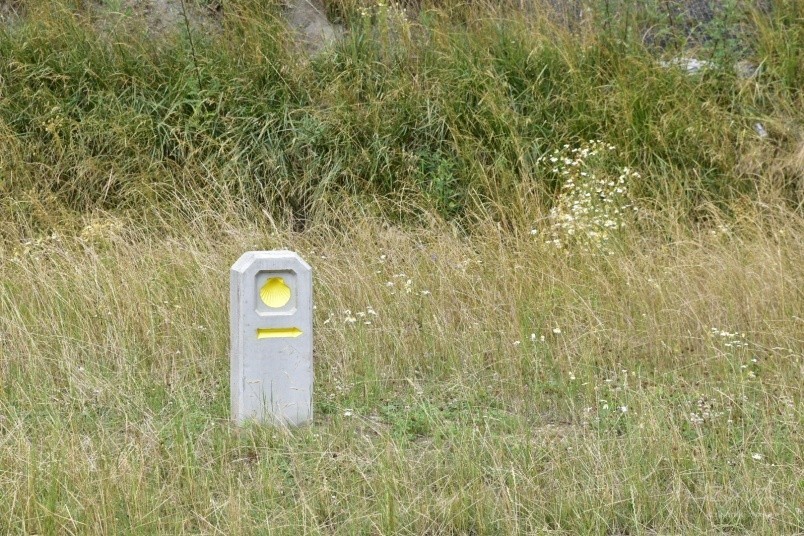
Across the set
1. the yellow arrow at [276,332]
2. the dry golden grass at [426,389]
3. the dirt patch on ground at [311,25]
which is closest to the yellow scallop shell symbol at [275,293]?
the yellow arrow at [276,332]

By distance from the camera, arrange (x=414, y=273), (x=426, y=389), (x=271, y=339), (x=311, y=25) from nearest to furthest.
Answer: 1. (x=271, y=339)
2. (x=426, y=389)
3. (x=414, y=273)
4. (x=311, y=25)

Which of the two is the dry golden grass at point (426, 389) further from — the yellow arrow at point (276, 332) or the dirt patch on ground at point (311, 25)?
the dirt patch on ground at point (311, 25)

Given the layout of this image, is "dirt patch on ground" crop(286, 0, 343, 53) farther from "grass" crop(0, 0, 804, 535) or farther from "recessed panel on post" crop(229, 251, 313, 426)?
"recessed panel on post" crop(229, 251, 313, 426)

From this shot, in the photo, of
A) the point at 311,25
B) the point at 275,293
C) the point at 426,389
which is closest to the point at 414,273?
the point at 426,389

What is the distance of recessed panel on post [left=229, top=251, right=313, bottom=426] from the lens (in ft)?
14.1

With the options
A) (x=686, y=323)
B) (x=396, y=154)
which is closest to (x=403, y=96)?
(x=396, y=154)

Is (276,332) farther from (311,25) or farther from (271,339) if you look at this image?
(311,25)

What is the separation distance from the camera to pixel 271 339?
4.34 metres

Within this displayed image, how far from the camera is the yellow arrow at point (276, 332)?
4.34m

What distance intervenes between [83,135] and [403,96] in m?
2.55

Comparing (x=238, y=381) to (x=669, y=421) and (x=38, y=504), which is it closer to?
(x=38, y=504)

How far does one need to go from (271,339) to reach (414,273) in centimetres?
200

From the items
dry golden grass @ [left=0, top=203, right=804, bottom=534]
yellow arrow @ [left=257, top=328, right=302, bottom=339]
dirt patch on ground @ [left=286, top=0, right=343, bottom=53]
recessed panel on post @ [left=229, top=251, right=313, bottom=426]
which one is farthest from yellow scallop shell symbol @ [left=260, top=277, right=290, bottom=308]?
dirt patch on ground @ [left=286, top=0, right=343, bottom=53]

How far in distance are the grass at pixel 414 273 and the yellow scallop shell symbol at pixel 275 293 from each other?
537mm
